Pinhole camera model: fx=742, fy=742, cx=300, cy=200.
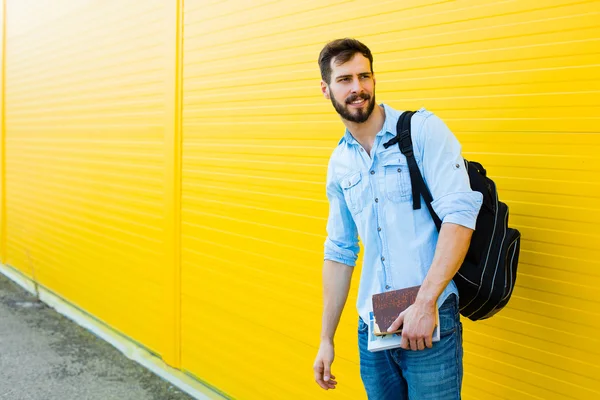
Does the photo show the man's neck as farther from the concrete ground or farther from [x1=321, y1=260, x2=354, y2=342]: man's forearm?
the concrete ground

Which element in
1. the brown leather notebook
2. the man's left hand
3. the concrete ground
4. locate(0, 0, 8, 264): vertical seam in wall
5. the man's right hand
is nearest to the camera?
the man's left hand

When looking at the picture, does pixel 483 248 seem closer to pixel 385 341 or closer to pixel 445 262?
pixel 445 262

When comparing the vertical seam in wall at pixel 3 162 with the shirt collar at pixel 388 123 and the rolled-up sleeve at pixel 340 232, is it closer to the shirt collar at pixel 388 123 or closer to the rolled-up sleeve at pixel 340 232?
the rolled-up sleeve at pixel 340 232

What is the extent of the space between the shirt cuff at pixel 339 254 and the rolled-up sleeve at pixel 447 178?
0.57 meters

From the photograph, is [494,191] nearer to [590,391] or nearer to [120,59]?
[590,391]

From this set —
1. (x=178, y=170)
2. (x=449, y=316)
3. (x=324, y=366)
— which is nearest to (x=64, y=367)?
(x=178, y=170)

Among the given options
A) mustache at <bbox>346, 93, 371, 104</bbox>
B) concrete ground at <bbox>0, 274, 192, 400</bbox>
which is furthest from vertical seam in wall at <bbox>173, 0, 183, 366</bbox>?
mustache at <bbox>346, 93, 371, 104</bbox>

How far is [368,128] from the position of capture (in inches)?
107

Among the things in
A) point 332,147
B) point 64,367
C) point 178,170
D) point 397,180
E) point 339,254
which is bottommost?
point 64,367

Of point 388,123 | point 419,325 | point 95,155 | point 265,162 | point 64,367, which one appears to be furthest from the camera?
point 95,155

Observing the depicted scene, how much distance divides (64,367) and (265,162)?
2690 mm

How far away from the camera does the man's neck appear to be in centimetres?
272

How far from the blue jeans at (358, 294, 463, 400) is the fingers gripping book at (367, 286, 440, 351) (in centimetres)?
7

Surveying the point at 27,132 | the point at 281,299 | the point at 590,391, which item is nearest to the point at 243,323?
the point at 281,299
